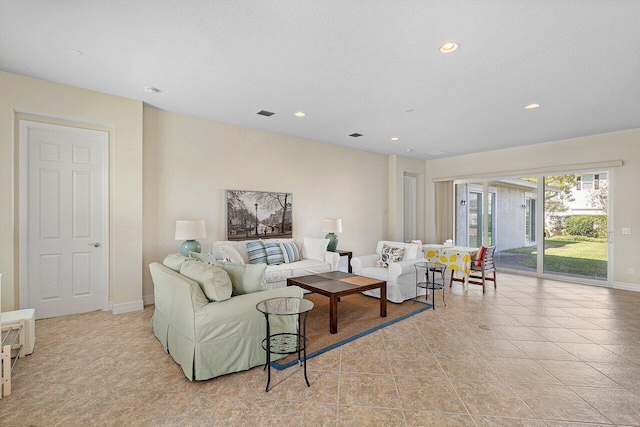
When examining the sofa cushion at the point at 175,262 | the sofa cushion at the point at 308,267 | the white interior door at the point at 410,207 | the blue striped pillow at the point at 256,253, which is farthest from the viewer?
the white interior door at the point at 410,207

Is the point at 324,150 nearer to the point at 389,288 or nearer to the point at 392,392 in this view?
the point at 389,288

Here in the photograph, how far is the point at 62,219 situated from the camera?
391 cm

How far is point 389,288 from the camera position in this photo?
4660 mm

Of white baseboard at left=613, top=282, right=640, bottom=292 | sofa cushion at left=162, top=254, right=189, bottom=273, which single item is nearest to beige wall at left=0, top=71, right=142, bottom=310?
sofa cushion at left=162, top=254, right=189, bottom=273

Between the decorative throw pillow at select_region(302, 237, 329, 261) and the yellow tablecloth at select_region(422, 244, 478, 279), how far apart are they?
71.2 inches

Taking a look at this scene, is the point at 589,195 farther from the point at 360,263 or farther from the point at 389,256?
the point at 360,263

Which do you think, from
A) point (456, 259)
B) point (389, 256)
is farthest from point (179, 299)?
point (456, 259)

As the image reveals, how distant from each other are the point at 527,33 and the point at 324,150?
4.30 m

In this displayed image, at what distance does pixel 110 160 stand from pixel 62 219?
0.92m

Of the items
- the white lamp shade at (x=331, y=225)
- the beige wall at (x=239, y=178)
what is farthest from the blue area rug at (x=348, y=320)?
the beige wall at (x=239, y=178)

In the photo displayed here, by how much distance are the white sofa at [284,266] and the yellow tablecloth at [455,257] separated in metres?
1.74

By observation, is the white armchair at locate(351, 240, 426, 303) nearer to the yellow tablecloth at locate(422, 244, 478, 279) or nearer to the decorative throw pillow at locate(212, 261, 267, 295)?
the yellow tablecloth at locate(422, 244, 478, 279)

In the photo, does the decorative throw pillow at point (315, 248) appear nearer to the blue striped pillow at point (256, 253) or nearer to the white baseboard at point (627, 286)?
the blue striped pillow at point (256, 253)

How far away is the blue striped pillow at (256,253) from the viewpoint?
4.94 meters
